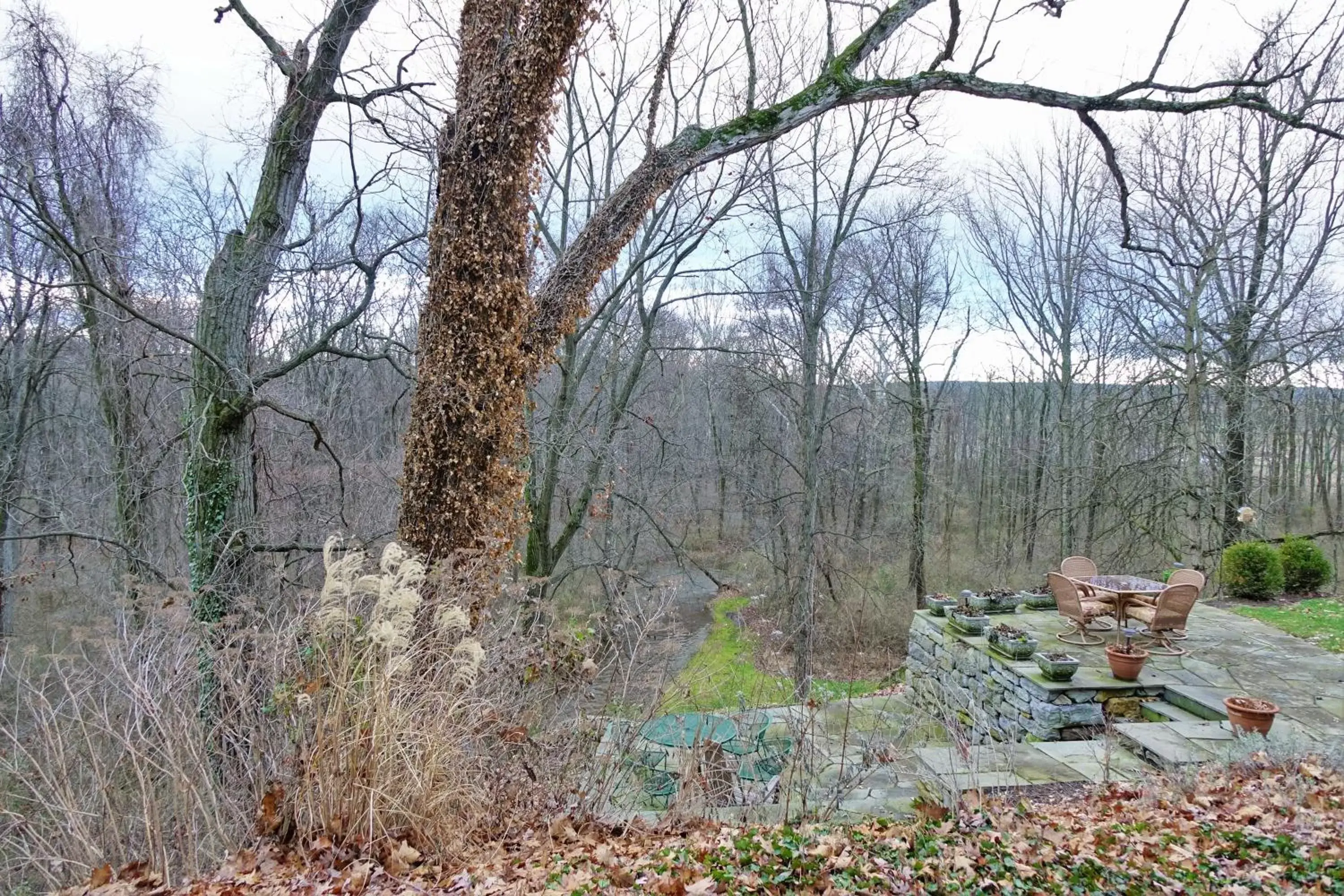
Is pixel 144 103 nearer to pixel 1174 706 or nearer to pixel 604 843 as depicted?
pixel 604 843

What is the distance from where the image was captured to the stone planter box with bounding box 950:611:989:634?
28.5ft

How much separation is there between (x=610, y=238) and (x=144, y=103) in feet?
22.7

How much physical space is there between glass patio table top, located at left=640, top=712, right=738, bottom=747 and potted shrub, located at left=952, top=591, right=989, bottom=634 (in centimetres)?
497

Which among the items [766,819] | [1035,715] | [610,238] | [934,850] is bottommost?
[1035,715]

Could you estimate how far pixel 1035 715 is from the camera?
22.4 ft

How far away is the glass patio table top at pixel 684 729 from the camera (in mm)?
3834

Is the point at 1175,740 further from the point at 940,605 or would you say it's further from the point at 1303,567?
the point at 1303,567

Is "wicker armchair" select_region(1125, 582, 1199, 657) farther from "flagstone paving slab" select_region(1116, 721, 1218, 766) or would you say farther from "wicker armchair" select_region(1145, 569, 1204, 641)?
"flagstone paving slab" select_region(1116, 721, 1218, 766)

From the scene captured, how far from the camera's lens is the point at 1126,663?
6703 mm

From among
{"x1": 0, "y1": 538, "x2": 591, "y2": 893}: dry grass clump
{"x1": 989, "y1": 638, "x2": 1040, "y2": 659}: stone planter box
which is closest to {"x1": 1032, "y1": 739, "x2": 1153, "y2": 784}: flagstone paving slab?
{"x1": 989, "y1": 638, "x2": 1040, "y2": 659}: stone planter box

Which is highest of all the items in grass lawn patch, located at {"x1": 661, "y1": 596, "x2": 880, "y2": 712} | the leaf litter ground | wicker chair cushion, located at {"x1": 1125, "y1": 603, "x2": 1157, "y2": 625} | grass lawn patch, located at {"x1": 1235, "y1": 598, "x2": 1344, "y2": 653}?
wicker chair cushion, located at {"x1": 1125, "y1": 603, "x2": 1157, "y2": 625}

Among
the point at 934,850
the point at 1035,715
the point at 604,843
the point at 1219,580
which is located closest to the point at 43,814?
the point at 604,843

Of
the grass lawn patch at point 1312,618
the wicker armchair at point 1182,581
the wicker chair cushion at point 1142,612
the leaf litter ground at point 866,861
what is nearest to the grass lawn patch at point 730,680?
the leaf litter ground at point 866,861

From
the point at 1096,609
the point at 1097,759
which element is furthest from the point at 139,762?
the point at 1096,609
